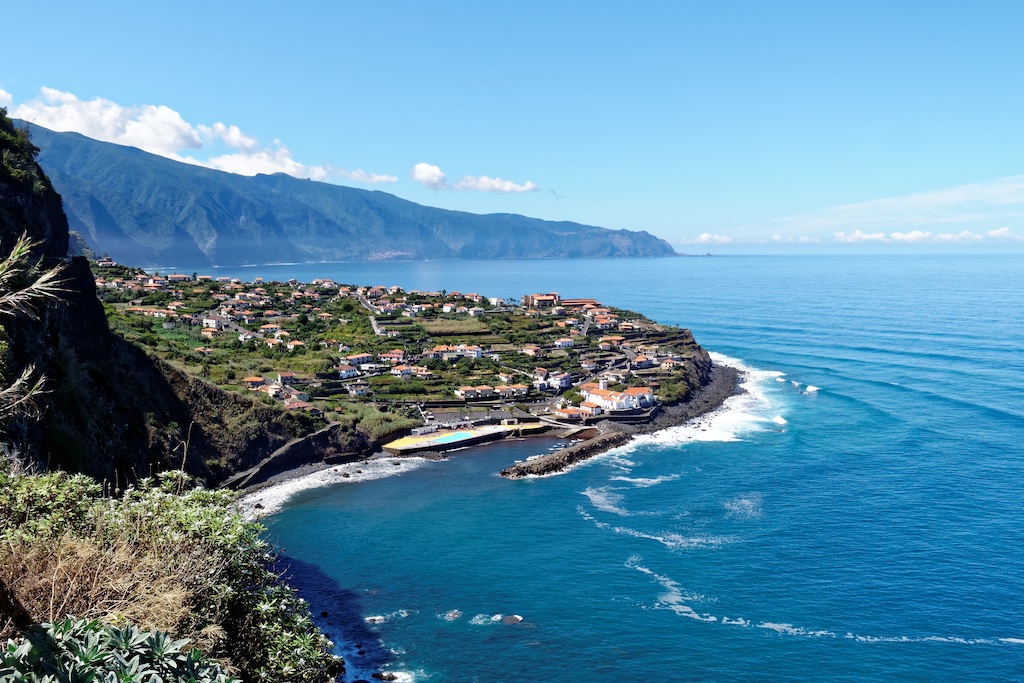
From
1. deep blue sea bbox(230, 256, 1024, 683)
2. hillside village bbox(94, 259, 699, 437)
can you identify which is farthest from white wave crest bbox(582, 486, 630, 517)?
hillside village bbox(94, 259, 699, 437)

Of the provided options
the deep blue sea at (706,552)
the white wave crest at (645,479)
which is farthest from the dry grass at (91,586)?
the white wave crest at (645,479)

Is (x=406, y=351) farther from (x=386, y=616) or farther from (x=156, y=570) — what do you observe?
(x=156, y=570)

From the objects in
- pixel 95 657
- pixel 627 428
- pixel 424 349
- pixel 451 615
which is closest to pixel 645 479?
pixel 627 428

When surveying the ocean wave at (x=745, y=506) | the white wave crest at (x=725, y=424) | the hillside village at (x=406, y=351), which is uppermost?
the hillside village at (x=406, y=351)

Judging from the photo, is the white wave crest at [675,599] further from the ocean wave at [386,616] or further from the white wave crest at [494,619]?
the ocean wave at [386,616]

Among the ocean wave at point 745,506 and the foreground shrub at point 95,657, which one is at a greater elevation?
the foreground shrub at point 95,657

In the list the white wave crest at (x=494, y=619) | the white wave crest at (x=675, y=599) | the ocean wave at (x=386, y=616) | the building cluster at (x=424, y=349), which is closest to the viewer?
the white wave crest at (x=494, y=619)

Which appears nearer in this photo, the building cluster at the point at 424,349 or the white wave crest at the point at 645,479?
the white wave crest at the point at 645,479

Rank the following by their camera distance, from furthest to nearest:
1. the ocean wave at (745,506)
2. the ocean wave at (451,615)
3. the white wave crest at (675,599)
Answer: the ocean wave at (745,506)
the ocean wave at (451,615)
the white wave crest at (675,599)
